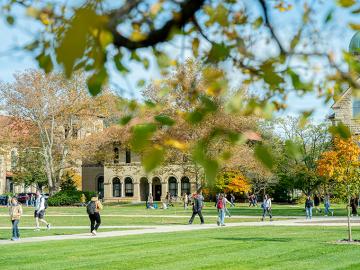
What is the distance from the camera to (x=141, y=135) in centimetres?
304

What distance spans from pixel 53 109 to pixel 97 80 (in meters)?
53.7

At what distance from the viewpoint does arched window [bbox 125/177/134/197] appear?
249 feet

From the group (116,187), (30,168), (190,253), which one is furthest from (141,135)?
(116,187)

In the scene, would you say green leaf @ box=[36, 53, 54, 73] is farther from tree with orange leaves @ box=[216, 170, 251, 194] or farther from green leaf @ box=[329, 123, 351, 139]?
tree with orange leaves @ box=[216, 170, 251, 194]

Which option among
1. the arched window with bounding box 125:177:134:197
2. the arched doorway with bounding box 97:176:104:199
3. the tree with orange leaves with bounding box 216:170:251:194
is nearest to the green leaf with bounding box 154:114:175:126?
the tree with orange leaves with bounding box 216:170:251:194

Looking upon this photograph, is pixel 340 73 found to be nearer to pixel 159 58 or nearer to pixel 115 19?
pixel 159 58

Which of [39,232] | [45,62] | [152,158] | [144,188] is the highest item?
[144,188]

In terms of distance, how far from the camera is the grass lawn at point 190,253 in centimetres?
1362

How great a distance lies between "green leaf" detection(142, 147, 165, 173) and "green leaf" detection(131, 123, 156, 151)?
144mm

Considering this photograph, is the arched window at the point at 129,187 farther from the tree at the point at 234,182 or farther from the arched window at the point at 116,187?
the tree at the point at 234,182

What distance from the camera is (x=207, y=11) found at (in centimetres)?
368

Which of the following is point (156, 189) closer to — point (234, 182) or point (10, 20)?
point (234, 182)

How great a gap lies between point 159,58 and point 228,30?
47 cm

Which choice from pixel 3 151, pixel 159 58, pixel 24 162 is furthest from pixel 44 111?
pixel 159 58
